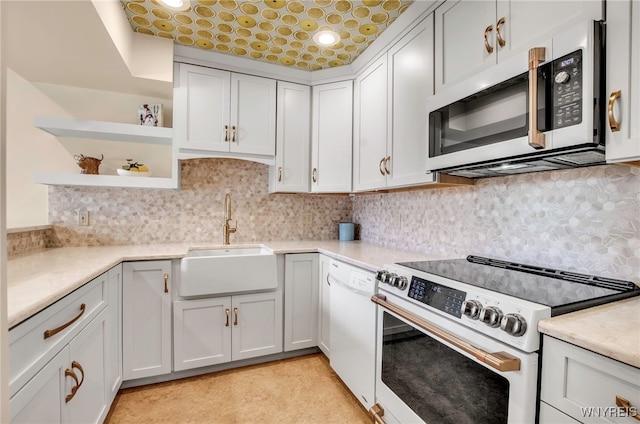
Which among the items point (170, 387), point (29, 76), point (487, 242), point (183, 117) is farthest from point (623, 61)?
point (29, 76)

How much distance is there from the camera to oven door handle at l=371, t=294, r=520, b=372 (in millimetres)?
881

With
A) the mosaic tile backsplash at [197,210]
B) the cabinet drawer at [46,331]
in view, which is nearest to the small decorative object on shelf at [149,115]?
the mosaic tile backsplash at [197,210]

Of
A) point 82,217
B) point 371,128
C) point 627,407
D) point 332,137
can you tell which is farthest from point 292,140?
point 627,407

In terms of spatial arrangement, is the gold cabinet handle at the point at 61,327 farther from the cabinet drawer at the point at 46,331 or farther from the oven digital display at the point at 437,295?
the oven digital display at the point at 437,295

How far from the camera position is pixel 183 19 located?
193cm

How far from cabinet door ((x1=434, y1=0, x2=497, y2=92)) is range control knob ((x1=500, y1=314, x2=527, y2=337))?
41.7 inches

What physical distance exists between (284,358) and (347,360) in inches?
27.8

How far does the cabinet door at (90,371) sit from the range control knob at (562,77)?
205 cm

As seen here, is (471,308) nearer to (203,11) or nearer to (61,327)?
(61,327)

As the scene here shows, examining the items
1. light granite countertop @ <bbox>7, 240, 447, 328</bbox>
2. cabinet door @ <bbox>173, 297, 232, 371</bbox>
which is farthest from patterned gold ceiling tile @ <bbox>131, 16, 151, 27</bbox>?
cabinet door @ <bbox>173, 297, 232, 371</bbox>

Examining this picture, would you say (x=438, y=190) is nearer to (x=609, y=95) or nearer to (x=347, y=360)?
(x=609, y=95)

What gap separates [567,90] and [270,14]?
1654 millimetres

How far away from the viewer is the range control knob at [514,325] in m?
0.87

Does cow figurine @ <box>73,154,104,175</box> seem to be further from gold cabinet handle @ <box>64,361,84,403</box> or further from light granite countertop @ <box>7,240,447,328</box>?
gold cabinet handle @ <box>64,361,84,403</box>
